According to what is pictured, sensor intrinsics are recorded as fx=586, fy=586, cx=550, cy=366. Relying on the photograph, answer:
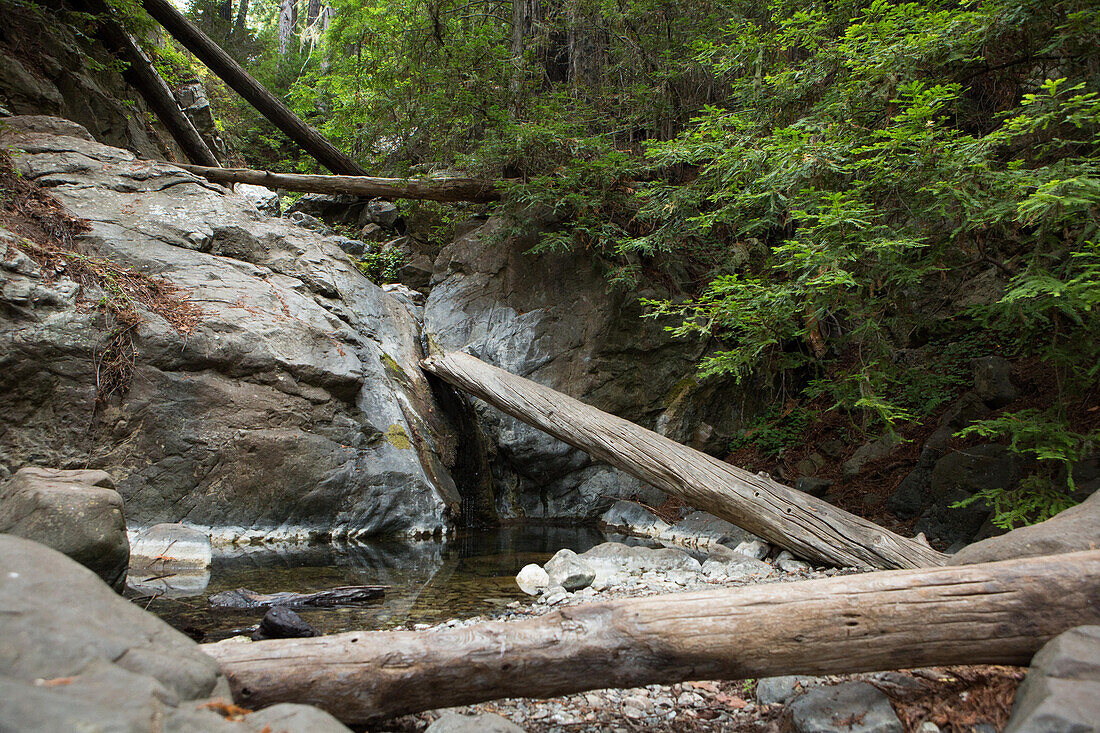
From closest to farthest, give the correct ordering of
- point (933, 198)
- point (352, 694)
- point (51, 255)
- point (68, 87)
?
point (352, 694) → point (933, 198) → point (51, 255) → point (68, 87)

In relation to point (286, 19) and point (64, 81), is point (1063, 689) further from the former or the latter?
point (286, 19)

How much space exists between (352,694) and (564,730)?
2.84 feet

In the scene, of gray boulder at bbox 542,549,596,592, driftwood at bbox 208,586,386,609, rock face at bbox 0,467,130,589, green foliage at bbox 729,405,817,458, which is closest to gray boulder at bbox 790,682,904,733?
gray boulder at bbox 542,549,596,592

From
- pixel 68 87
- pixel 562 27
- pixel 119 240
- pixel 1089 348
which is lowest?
pixel 1089 348

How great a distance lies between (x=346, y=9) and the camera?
1204 centimetres

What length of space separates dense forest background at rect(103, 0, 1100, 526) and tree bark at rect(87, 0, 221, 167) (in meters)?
0.65

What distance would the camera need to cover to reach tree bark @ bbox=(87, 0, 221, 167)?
991 cm

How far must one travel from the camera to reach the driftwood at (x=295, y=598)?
393 cm

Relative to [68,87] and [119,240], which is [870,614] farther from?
[68,87]

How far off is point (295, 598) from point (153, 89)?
35.5ft

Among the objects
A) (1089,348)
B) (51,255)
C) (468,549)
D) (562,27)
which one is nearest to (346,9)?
(562,27)

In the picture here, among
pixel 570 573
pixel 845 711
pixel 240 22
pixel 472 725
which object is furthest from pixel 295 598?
pixel 240 22

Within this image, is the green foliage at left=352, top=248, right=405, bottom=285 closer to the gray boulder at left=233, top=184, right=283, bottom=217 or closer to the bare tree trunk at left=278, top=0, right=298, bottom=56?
the gray boulder at left=233, top=184, right=283, bottom=217

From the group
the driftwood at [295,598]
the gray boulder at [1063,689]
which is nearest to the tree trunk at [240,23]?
the driftwood at [295,598]
